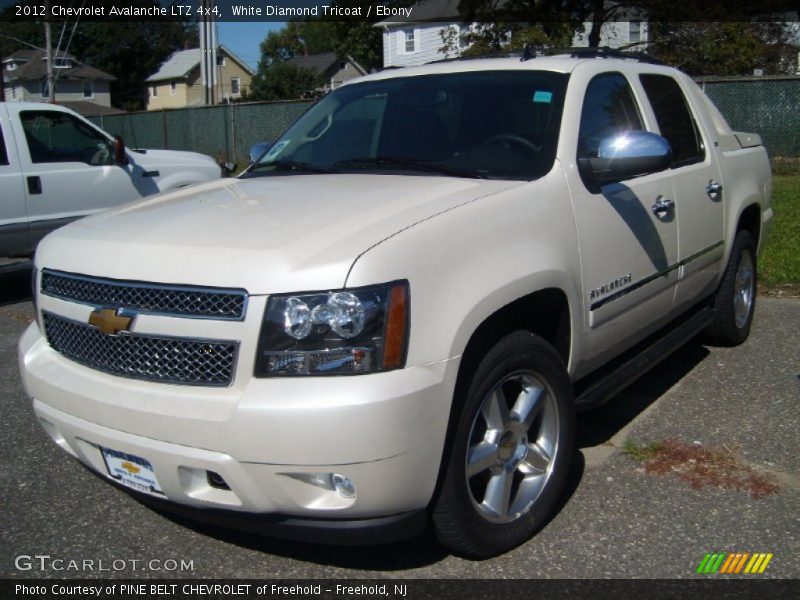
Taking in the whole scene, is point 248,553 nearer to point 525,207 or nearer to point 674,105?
point 525,207

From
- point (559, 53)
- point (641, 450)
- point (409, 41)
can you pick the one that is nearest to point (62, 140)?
point (559, 53)

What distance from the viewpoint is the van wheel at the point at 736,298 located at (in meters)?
5.52

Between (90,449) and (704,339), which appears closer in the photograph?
(90,449)

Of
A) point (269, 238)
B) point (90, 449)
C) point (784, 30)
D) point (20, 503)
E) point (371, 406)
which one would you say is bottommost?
point (20, 503)

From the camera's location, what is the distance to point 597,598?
302cm

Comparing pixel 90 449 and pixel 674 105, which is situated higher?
pixel 674 105

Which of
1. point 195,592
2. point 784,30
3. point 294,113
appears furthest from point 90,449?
point 784,30

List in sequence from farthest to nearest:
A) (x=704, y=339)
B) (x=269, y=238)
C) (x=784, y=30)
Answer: (x=784, y=30), (x=704, y=339), (x=269, y=238)

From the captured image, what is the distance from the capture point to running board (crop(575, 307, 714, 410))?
383 centimetres

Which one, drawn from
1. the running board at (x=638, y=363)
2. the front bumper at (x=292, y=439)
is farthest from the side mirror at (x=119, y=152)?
the front bumper at (x=292, y=439)

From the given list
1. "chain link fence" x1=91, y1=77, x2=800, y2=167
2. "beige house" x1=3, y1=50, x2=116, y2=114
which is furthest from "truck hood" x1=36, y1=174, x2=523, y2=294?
"beige house" x1=3, y1=50, x2=116, y2=114

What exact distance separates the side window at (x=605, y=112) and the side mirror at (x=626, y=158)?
10 cm

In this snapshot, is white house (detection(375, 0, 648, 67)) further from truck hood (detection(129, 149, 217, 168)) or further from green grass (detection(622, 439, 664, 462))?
green grass (detection(622, 439, 664, 462))

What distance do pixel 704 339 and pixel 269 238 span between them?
13.1 feet
